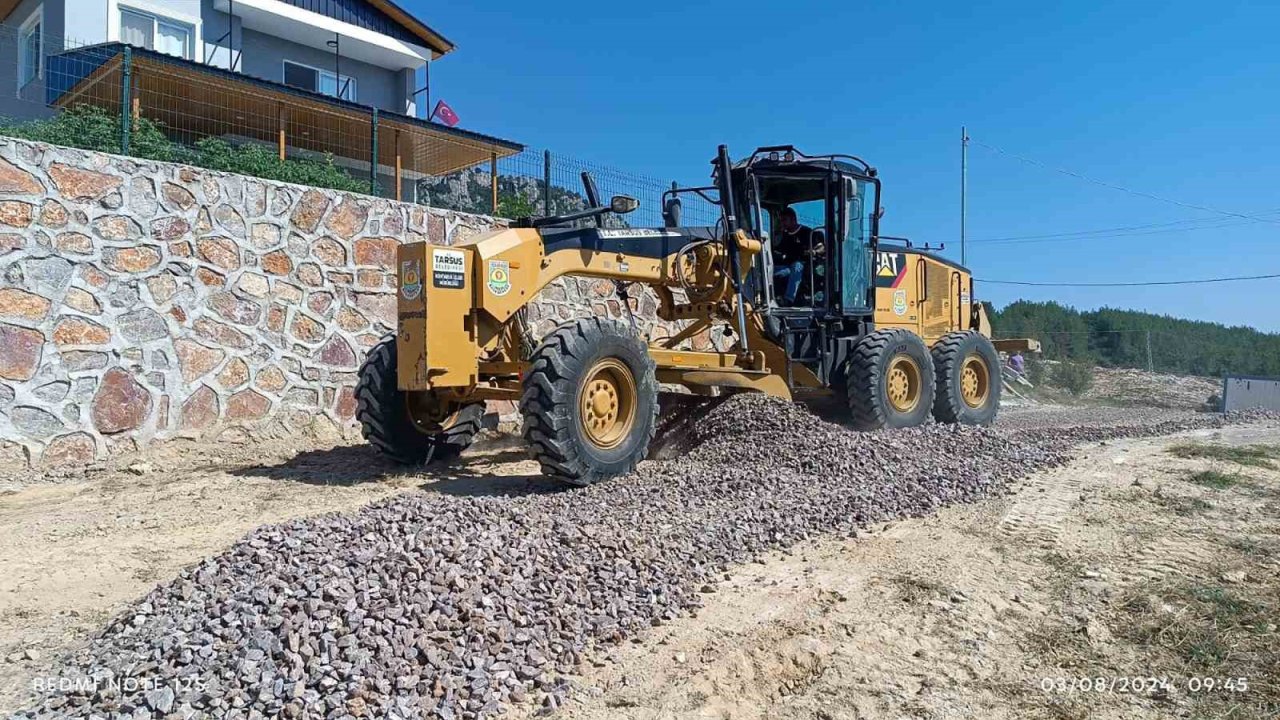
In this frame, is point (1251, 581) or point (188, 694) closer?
point (188, 694)

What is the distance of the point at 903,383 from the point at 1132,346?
75.7 feet

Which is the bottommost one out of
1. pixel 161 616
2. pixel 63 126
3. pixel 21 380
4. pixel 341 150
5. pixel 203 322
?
pixel 161 616

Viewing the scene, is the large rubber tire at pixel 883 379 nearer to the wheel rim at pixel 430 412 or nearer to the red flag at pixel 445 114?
the wheel rim at pixel 430 412

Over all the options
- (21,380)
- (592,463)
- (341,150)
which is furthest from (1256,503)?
(341,150)

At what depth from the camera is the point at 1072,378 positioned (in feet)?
74.1

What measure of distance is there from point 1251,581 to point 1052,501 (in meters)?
1.84

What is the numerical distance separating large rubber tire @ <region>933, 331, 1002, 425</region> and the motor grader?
2 cm

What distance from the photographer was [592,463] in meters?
6.07

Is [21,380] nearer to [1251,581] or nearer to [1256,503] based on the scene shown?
[1251,581]

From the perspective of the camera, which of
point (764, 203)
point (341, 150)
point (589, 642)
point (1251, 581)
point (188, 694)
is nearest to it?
point (188, 694)

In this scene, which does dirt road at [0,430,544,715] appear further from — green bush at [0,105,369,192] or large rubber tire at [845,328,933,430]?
large rubber tire at [845,328,933,430]

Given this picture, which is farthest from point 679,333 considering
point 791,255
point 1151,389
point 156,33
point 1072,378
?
point 1151,389

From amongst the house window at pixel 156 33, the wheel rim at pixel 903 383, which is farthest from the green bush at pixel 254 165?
the house window at pixel 156 33

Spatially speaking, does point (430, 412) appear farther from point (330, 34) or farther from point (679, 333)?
point (330, 34)
